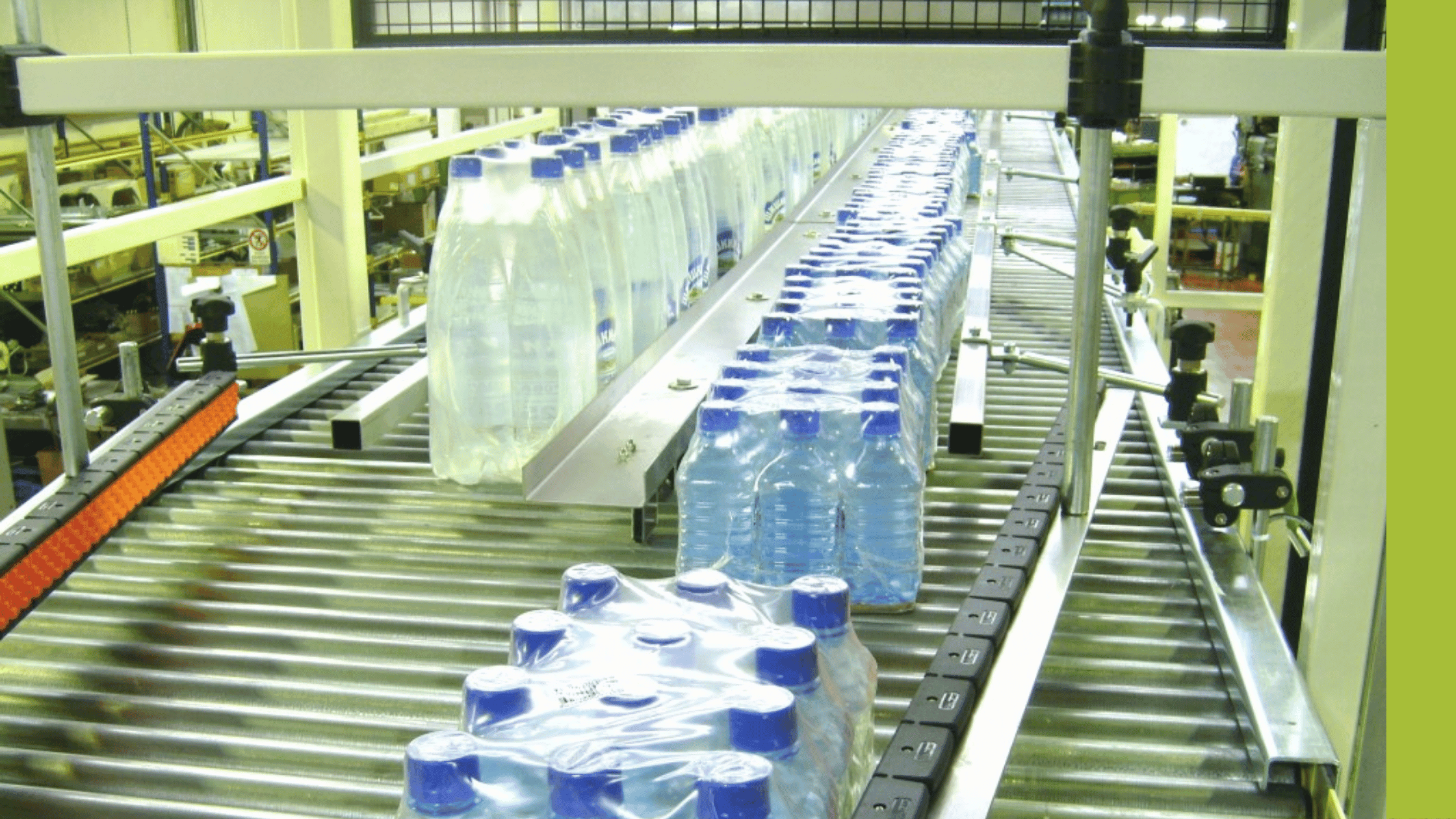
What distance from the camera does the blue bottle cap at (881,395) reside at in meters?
1.67

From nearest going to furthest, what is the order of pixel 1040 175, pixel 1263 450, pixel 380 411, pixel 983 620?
pixel 983 620
pixel 1263 450
pixel 380 411
pixel 1040 175

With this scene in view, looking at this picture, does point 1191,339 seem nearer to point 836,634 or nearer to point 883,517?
point 883,517

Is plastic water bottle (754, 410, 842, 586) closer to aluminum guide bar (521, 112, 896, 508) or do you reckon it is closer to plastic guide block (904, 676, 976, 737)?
aluminum guide bar (521, 112, 896, 508)

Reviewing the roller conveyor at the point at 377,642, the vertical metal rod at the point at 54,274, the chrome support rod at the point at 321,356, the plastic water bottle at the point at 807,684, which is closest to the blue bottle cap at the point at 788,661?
the plastic water bottle at the point at 807,684

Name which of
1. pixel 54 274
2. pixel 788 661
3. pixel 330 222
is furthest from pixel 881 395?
pixel 330 222

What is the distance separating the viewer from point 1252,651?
5.41 ft

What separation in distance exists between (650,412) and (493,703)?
904 millimetres

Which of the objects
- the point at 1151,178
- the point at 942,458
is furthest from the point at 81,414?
the point at 1151,178

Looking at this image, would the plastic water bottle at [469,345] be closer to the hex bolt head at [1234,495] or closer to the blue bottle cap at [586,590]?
the blue bottle cap at [586,590]

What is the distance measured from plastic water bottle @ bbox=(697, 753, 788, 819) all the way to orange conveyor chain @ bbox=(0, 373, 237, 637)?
1104 mm

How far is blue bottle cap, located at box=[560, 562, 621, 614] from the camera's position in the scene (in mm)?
1319

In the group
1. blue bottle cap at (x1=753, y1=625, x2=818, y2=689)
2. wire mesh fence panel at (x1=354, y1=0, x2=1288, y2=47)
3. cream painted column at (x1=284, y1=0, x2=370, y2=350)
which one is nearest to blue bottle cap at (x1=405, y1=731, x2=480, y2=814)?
blue bottle cap at (x1=753, y1=625, x2=818, y2=689)

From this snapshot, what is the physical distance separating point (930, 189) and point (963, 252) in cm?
19

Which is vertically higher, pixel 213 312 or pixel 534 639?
pixel 213 312
